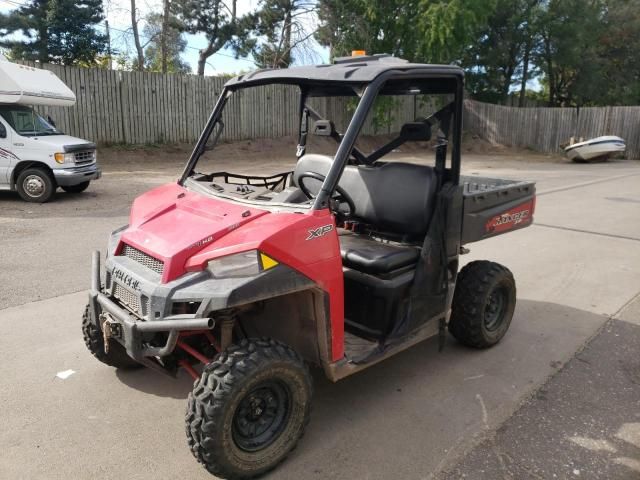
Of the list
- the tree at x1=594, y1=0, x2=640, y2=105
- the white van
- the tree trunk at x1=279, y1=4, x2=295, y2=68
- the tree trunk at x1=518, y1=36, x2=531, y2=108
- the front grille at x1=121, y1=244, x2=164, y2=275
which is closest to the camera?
the front grille at x1=121, y1=244, x2=164, y2=275

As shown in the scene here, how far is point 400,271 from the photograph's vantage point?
363cm

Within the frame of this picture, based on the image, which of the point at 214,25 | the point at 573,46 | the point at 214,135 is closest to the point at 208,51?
the point at 214,25

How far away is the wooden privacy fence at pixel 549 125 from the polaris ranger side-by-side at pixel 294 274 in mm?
21257

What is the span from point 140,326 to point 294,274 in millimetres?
806

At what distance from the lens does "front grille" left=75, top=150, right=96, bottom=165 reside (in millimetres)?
11013

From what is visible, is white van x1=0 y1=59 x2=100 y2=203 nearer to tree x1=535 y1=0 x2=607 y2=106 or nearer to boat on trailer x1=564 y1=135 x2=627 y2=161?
boat on trailer x1=564 y1=135 x2=627 y2=161

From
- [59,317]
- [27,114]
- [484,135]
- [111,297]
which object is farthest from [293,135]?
[111,297]

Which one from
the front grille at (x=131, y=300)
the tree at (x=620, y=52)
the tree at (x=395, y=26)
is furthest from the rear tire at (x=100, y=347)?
the tree at (x=620, y=52)

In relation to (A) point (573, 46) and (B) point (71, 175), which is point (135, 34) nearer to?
(B) point (71, 175)

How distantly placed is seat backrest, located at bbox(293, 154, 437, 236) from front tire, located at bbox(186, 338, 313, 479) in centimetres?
134

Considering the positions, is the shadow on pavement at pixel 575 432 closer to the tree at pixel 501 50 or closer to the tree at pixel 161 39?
the tree at pixel 161 39

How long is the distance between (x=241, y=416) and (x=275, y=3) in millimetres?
23769

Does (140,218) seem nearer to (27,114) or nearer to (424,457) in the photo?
(424,457)

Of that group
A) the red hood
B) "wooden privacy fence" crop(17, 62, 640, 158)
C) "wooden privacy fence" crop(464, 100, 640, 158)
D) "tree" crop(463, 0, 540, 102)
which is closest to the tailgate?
the red hood
